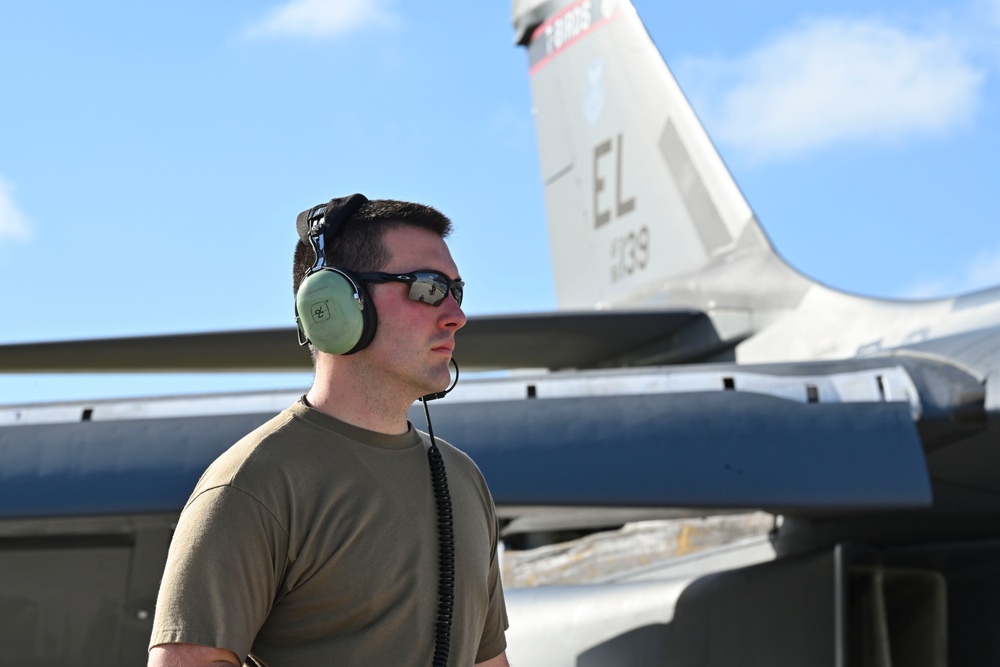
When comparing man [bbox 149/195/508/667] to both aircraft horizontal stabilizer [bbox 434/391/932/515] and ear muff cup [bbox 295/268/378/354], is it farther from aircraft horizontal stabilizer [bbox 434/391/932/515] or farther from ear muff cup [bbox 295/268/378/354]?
aircraft horizontal stabilizer [bbox 434/391/932/515]

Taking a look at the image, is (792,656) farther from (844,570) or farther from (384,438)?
(384,438)

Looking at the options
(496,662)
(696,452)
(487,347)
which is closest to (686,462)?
(696,452)

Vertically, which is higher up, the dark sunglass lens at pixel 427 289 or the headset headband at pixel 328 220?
the headset headband at pixel 328 220

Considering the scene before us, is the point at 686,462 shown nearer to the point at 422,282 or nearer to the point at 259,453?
the point at 422,282

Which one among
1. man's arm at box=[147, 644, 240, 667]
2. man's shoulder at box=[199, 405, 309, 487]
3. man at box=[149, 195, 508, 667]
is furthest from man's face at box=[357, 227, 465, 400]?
man's arm at box=[147, 644, 240, 667]

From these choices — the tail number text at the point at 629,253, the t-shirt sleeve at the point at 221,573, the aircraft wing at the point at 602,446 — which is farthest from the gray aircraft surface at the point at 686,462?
the t-shirt sleeve at the point at 221,573

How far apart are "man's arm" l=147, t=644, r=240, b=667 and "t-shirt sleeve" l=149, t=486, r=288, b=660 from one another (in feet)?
0.03

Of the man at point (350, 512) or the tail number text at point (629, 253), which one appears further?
the tail number text at point (629, 253)

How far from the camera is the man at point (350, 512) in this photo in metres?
1.43

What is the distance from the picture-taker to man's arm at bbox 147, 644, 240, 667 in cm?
139

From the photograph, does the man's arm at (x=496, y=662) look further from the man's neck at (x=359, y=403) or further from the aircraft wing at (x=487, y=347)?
the aircraft wing at (x=487, y=347)

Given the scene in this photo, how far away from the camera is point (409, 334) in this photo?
1682 millimetres

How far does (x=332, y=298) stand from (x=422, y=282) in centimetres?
13

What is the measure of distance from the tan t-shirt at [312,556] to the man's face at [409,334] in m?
0.09
